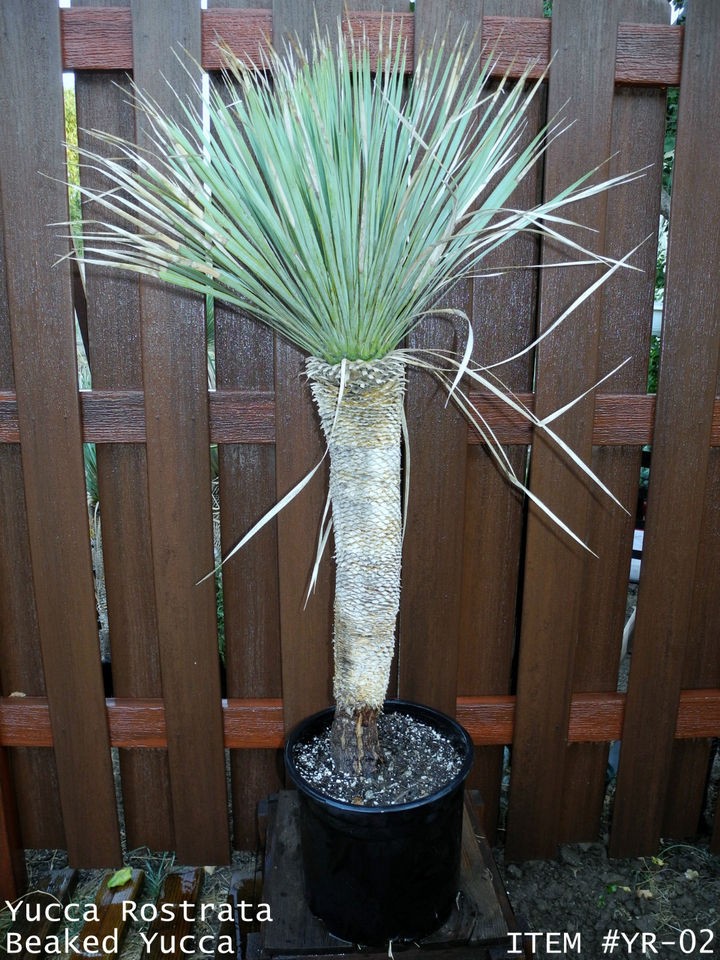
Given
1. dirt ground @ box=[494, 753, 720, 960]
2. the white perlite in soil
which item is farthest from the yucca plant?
dirt ground @ box=[494, 753, 720, 960]

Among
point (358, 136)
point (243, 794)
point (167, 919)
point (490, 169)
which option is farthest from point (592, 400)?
point (167, 919)

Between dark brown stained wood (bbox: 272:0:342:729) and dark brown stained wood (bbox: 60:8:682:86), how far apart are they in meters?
0.07

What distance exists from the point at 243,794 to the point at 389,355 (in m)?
1.30

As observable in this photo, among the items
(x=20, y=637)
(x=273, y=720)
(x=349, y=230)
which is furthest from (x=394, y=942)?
(x=349, y=230)

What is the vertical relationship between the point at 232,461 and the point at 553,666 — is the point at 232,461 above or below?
above

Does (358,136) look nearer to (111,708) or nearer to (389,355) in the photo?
(389,355)

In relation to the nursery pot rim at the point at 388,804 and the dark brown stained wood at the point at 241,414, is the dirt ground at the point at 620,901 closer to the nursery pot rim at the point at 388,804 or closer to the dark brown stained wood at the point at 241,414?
the nursery pot rim at the point at 388,804

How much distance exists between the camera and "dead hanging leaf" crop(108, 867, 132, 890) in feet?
5.70

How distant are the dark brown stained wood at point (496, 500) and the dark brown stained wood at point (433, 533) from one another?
5cm

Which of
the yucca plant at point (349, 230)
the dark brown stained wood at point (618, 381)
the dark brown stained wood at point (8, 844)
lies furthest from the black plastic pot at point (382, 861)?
the dark brown stained wood at point (8, 844)

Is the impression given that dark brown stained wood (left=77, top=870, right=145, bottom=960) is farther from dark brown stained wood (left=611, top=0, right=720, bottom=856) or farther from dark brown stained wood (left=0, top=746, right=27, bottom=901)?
dark brown stained wood (left=611, top=0, right=720, bottom=856)

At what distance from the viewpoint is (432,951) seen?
125 centimetres

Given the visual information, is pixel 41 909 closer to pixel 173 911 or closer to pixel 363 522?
pixel 173 911

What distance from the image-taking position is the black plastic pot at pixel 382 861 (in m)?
1.20
